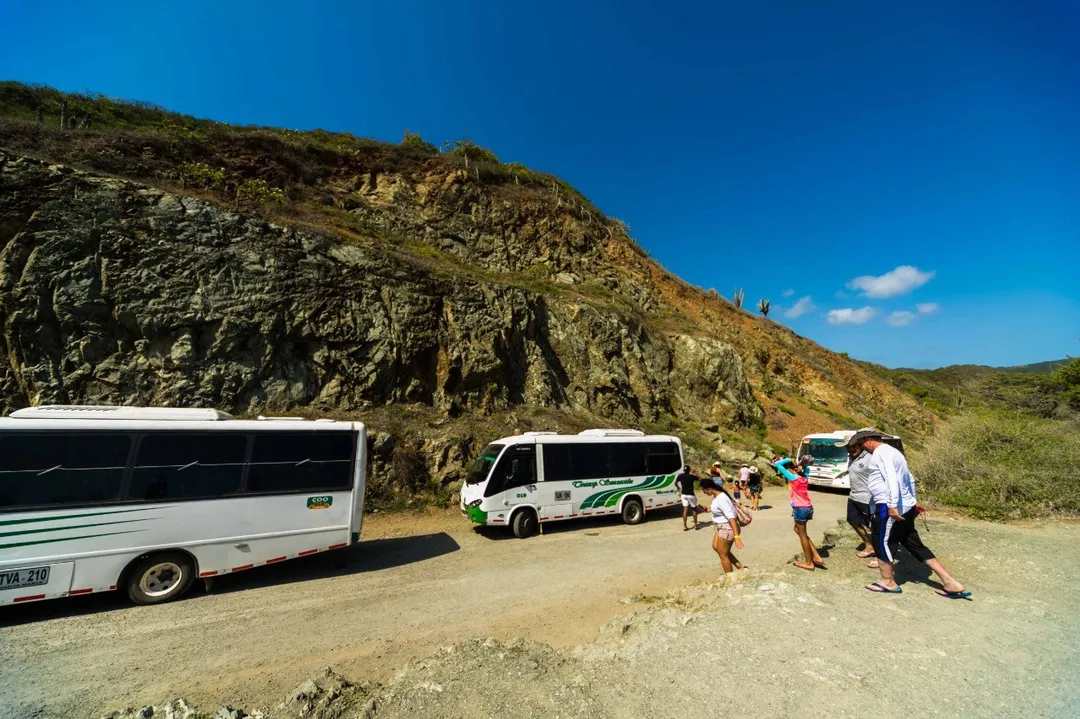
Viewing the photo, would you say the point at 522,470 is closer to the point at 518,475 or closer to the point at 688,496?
the point at 518,475

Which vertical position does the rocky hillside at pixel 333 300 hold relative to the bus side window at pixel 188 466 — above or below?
above

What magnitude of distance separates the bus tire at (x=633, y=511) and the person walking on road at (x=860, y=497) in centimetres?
684

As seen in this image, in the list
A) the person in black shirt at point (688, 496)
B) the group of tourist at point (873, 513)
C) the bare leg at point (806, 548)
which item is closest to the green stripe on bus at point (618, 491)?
the person in black shirt at point (688, 496)

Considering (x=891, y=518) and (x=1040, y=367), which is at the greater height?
(x=1040, y=367)

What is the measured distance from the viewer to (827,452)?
2088 cm

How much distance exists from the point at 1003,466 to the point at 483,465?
1461 cm

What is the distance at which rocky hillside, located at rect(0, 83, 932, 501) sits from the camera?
44.5ft

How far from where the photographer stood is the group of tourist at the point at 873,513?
236 inches

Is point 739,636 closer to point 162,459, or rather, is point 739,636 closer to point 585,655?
point 585,655

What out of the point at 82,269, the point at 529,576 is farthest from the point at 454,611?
the point at 82,269

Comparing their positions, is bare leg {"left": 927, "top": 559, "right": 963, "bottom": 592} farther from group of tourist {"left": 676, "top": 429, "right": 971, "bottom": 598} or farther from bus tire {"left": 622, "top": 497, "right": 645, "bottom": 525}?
bus tire {"left": 622, "top": 497, "right": 645, "bottom": 525}

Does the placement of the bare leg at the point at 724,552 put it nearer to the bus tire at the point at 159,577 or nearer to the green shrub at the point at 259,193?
the bus tire at the point at 159,577

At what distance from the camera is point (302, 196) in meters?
25.4

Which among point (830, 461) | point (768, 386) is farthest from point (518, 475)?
point (768, 386)
